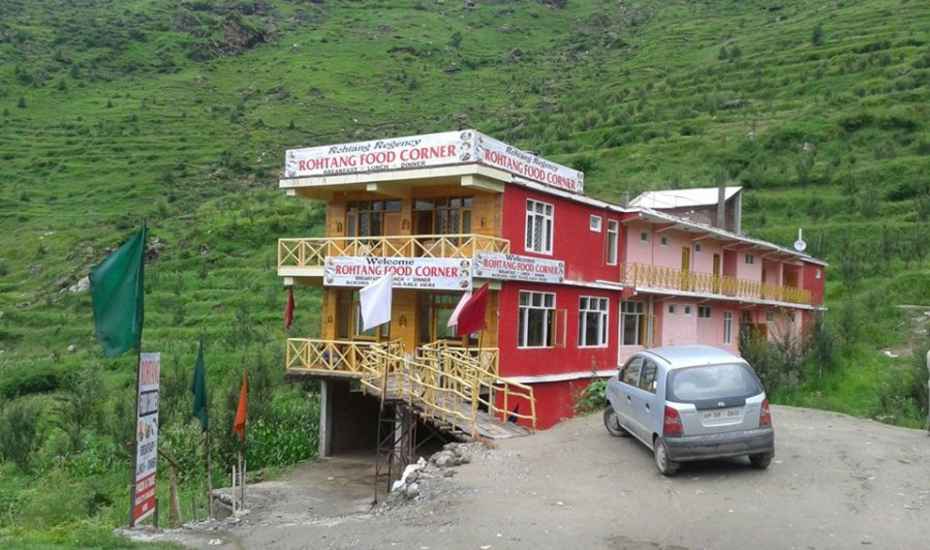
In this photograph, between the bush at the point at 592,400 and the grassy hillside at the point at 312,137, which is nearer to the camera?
the bush at the point at 592,400

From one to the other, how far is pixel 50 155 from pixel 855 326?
56727 millimetres

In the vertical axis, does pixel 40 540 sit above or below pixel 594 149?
below

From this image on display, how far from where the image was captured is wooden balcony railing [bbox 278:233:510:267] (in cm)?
2175

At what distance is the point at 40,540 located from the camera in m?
11.7

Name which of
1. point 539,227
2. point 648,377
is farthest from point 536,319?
point 648,377

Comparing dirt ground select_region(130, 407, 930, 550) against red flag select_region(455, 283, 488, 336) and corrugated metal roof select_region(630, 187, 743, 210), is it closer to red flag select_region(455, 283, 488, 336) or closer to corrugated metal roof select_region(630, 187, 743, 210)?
red flag select_region(455, 283, 488, 336)

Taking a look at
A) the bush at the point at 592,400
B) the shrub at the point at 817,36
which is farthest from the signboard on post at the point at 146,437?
the shrub at the point at 817,36

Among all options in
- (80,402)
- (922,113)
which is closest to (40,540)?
(80,402)

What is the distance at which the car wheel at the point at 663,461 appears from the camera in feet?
44.9

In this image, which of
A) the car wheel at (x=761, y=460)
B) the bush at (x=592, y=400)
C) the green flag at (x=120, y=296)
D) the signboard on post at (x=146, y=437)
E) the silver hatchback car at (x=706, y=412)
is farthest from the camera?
the bush at (x=592, y=400)

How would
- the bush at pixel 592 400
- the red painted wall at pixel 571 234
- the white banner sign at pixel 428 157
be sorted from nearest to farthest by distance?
the white banner sign at pixel 428 157 < the red painted wall at pixel 571 234 < the bush at pixel 592 400

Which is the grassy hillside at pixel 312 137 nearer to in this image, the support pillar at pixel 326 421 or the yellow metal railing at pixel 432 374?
the support pillar at pixel 326 421

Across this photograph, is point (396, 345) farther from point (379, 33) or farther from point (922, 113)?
point (379, 33)

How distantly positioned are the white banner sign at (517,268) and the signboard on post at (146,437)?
9.27 meters
